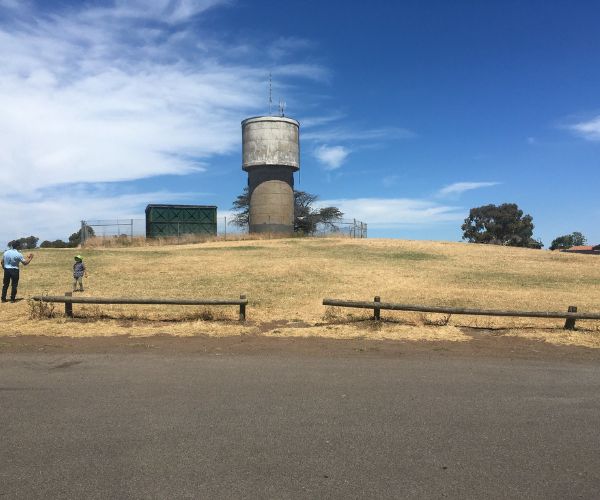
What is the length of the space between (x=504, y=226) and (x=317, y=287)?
7878 cm

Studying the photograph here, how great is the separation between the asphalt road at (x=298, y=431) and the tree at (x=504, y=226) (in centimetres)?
8454

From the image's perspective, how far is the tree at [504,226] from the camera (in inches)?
3415

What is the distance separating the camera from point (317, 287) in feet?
57.2

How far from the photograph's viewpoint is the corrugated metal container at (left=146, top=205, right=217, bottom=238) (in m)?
42.6

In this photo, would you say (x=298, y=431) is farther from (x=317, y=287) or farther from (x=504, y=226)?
(x=504, y=226)

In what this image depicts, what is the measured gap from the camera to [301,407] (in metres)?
5.80

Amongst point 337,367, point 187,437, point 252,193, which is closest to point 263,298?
point 337,367

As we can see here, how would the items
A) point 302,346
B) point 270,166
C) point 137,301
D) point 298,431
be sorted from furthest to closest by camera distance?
1. point 270,166
2. point 137,301
3. point 302,346
4. point 298,431

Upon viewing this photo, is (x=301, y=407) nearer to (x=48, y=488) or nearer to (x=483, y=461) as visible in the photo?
(x=483, y=461)

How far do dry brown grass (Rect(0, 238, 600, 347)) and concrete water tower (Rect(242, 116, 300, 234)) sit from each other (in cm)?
1264

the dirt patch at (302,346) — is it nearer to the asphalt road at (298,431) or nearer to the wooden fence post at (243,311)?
the asphalt road at (298,431)

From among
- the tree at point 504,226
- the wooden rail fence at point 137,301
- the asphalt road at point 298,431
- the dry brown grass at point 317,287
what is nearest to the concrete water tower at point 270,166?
the dry brown grass at point 317,287

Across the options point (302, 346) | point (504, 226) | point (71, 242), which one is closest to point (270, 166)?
point (71, 242)

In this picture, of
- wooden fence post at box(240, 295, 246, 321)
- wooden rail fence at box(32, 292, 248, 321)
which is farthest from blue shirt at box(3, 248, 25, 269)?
wooden fence post at box(240, 295, 246, 321)
